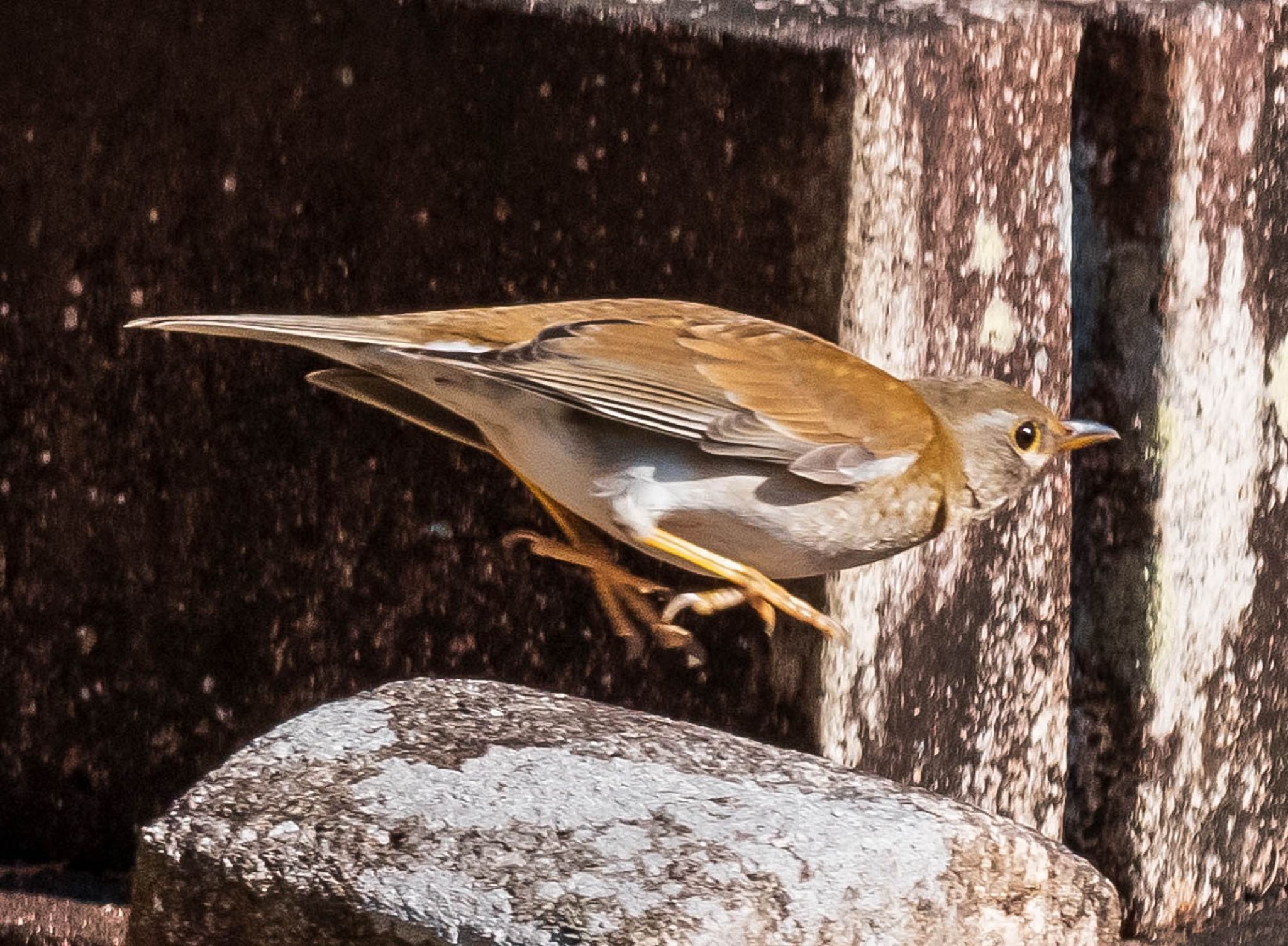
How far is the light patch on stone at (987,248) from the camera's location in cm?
429

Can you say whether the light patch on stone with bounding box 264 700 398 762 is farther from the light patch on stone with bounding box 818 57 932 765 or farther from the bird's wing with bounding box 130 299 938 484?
the light patch on stone with bounding box 818 57 932 765

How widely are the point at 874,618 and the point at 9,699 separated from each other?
215 cm

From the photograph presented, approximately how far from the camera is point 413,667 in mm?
4641

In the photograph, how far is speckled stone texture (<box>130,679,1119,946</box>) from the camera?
2.92 meters

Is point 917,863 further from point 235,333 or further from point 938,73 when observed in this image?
point 938,73

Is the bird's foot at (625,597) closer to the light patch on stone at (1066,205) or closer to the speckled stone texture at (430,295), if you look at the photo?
the speckled stone texture at (430,295)

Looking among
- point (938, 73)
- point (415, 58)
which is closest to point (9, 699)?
point (415, 58)

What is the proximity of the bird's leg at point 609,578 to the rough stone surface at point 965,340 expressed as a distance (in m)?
0.36

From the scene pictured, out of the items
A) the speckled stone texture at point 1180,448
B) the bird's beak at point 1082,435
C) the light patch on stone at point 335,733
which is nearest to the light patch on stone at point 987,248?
the speckled stone texture at point 1180,448

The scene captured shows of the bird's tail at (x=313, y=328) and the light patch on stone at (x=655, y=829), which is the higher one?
the bird's tail at (x=313, y=328)

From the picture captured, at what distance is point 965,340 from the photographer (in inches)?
170

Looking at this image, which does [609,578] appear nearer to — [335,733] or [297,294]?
[335,733]

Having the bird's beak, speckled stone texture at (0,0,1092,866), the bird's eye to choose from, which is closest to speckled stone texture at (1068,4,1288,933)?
speckled stone texture at (0,0,1092,866)

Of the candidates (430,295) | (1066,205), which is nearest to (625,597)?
(430,295)
